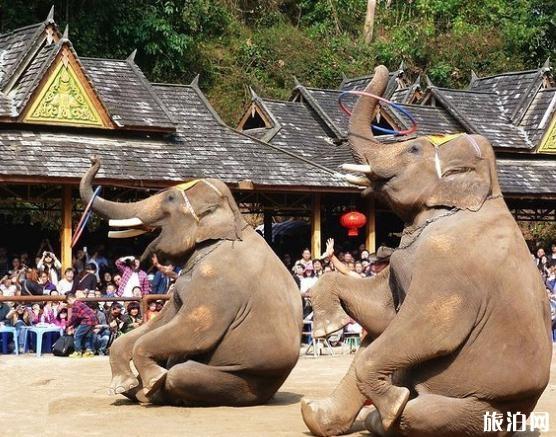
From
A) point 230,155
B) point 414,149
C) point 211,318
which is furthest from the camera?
point 230,155

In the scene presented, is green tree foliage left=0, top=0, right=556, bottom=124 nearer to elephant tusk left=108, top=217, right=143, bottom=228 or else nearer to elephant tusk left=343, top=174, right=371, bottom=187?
A: elephant tusk left=108, top=217, right=143, bottom=228

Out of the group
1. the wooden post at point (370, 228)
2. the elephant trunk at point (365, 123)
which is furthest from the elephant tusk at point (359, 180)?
the wooden post at point (370, 228)

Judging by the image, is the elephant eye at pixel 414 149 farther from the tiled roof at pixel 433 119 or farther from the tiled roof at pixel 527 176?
the tiled roof at pixel 433 119

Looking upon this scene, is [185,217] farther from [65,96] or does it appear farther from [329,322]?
[65,96]

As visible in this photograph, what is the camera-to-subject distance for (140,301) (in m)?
17.2

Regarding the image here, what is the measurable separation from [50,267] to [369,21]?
2681cm

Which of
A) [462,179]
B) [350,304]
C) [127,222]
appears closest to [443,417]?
[350,304]

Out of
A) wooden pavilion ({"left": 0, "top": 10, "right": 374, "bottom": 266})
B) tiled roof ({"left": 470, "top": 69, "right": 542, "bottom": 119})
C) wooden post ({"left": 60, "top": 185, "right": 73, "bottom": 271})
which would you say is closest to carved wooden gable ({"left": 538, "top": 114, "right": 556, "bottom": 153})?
tiled roof ({"left": 470, "top": 69, "right": 542, "bottom": 119})

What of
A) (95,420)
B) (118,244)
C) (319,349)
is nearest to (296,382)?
(95,420)

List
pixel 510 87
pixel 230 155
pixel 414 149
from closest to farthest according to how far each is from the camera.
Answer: pixel 414 149
pixel 230 155
pixel 510 87

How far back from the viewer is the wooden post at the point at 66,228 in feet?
65.6

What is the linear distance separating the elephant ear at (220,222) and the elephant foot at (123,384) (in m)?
1.19

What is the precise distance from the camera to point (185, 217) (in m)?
10.2

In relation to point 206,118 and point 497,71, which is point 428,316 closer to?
point 206,118
